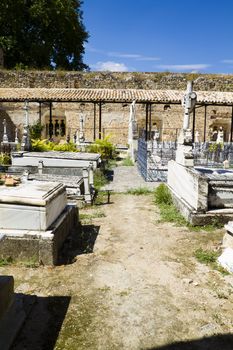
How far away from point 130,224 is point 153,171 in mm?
5230

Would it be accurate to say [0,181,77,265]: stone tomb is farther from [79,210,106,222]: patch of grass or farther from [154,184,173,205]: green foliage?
[154,184,173,205]: green foliage

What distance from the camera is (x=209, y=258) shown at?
4.81 meters

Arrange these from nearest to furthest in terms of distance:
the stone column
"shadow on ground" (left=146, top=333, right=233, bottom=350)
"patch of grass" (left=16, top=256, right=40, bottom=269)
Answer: "shadow on ground" (left=146, top=333, right=233, bottom=350)
"patch of grass" (left=16, top=256, right=40, bottom=269)
the stone column

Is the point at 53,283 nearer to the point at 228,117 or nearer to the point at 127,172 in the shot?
the point at 127,172

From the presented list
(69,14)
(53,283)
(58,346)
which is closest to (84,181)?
(53,283)

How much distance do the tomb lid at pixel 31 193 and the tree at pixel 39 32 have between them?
2570 cm

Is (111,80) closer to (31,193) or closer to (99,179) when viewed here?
(99,179)

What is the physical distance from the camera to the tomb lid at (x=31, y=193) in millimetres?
4594

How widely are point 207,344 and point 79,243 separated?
2844mm

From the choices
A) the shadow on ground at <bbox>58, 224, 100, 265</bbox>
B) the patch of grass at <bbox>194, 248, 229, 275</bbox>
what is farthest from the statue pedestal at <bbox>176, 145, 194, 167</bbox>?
the patch of grass at <bbox>194, 248, 229, 275</bbox>

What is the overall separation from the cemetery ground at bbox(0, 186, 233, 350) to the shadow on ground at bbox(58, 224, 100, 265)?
0.02 metres

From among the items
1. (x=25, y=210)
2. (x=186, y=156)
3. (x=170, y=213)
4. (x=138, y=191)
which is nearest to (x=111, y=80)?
(x=138, y=191)

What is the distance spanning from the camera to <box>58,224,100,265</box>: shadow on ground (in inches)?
191

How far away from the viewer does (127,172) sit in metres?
13.3
